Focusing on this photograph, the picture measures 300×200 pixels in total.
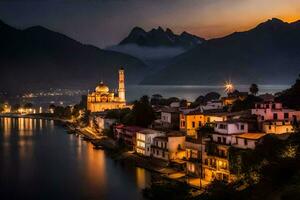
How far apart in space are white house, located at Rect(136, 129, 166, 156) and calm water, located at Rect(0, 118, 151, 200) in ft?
3.22

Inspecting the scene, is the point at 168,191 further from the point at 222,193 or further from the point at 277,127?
the point at 277,127

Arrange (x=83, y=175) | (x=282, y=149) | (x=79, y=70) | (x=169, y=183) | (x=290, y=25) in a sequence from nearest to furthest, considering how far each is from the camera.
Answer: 1. (x=282, y=149)
2. (x=169, y=183)
3. (x=83, y=175)
4. (x=290, y=25)
5. (x=79, y=70)

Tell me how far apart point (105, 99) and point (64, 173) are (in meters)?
20.4

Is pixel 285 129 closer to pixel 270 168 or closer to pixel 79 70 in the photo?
pixel 270 168

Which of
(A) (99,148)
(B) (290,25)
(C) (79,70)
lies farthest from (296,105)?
(C) (79,70)

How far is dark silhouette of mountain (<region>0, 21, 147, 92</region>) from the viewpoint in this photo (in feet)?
423

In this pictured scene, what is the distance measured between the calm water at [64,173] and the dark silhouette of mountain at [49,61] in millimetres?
98575

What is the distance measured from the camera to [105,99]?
3578 cm

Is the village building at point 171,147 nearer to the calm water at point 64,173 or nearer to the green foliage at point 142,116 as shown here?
the calm water at point 64,173

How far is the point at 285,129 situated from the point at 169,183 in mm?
3496

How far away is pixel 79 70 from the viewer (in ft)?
483

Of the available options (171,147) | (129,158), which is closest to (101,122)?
(129,158)

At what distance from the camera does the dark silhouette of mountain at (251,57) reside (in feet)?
323

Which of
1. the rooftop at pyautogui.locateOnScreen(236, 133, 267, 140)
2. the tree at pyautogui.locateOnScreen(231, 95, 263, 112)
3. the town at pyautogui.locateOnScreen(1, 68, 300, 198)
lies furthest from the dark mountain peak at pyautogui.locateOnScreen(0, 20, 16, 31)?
the rooftop at pyautogui.locateOnScreen(236, 133, 267, 140)
